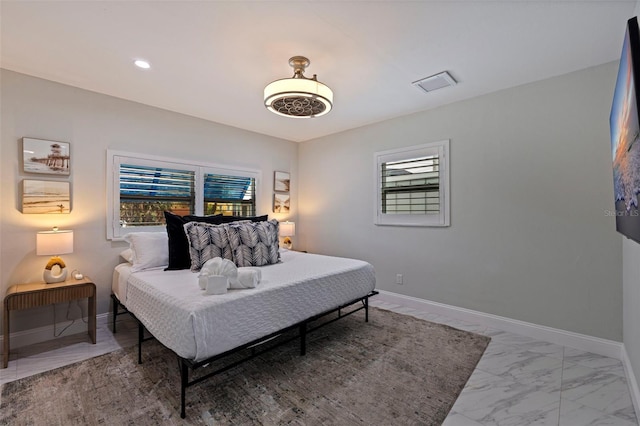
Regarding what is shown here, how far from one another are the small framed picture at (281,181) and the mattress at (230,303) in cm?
212

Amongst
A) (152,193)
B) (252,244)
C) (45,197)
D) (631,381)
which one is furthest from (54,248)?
(631,381)

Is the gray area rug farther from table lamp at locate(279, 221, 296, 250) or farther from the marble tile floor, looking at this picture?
table lamp at locate(279, 221, 296, 250)

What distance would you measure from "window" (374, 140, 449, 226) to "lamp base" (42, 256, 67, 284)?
3.51 metres

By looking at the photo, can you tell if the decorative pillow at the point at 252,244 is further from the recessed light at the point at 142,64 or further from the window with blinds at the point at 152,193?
the recessed light at the point at 142,64

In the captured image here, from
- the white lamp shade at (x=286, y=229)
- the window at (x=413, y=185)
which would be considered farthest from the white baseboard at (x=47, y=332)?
the window at (x=413, y=185)

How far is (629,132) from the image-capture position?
132cm

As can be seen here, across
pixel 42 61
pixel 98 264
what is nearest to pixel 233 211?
pixel 98 264

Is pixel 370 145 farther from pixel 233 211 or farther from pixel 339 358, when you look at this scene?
pixel 339 358

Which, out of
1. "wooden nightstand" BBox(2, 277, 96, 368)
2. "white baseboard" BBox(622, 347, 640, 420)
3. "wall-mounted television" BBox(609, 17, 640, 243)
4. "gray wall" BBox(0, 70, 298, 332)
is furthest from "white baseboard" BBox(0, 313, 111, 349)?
"white baseboard" BBox(622, 347, 640, 420)

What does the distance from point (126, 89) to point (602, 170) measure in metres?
4.59

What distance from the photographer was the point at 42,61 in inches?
98.0

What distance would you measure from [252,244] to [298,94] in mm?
1517

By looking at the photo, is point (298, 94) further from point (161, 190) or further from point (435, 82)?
point (161, 190)

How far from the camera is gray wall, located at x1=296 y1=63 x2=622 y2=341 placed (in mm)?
2537
